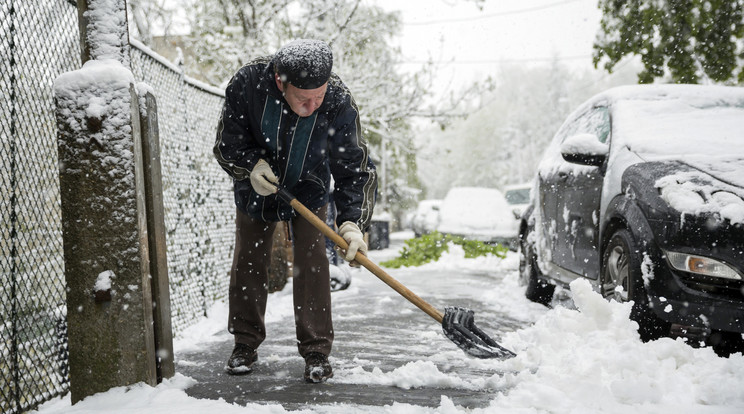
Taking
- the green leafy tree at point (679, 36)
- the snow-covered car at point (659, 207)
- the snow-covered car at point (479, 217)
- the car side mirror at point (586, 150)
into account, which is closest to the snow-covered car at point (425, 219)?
the snow-covered car at point (479, 217)

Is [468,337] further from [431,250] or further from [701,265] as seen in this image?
[431,250]

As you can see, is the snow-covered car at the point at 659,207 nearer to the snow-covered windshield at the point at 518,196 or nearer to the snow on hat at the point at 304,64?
the snow on hat at the point at 304,64

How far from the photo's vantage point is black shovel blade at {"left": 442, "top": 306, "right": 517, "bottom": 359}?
2902 mm

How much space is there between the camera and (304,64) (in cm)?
263

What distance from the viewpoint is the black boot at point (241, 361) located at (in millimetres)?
3021

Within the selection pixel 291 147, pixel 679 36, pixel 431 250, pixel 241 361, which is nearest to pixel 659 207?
pixel 291 147

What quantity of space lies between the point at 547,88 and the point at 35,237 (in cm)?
5401

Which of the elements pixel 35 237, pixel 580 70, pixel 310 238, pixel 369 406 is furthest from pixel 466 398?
pixel 580 70

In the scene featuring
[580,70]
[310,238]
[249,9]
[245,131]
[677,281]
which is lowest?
[677,281]

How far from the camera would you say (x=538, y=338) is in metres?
2.94

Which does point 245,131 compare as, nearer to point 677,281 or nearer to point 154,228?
point 154,228

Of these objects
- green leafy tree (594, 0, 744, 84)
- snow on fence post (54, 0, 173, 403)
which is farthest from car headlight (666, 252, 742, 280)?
green leafy tree (594, 0, 744, 84)

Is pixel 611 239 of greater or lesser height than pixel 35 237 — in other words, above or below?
below

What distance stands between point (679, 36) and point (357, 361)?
22.9 feet
